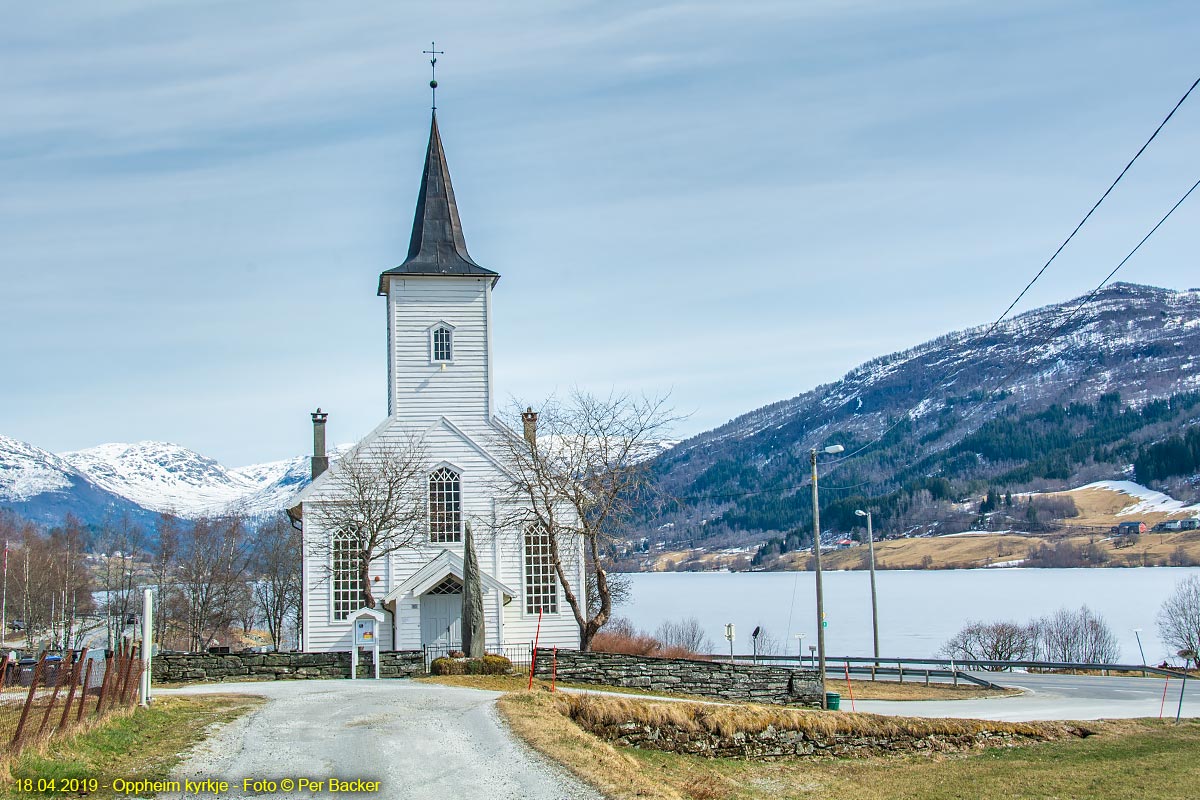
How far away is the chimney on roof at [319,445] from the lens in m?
41.2

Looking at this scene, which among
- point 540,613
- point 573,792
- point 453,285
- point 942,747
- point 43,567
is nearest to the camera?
point 573,792

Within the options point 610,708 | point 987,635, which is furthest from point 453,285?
point 987,635

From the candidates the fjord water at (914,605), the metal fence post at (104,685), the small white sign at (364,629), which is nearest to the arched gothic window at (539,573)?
the small white sign at (364,629)

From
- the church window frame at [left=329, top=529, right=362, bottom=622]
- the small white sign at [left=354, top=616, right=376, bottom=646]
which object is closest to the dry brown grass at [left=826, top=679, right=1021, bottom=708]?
the small white sign at [left=354, top=616, right=376, bottom=646]

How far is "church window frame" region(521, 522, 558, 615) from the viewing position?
37906 millimetres

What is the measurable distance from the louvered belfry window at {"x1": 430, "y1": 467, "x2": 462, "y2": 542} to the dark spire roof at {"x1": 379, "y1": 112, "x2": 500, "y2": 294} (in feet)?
23.4

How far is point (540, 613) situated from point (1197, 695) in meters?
21.2

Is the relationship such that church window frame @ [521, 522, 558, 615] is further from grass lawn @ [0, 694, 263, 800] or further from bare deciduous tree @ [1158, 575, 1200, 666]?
bare deciduous tree @ [1158, 575, 1200, 666]

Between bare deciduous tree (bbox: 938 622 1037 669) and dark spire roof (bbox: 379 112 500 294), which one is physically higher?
dark spire roof (bbox: 379 112 500 294)

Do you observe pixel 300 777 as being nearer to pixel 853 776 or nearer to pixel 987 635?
pixel 853 776

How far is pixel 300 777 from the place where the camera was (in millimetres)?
14836

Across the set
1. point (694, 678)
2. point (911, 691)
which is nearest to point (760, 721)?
point (694, 678)

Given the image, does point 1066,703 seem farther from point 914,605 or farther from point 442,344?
point 914,605

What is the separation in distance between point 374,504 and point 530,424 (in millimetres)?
6465
